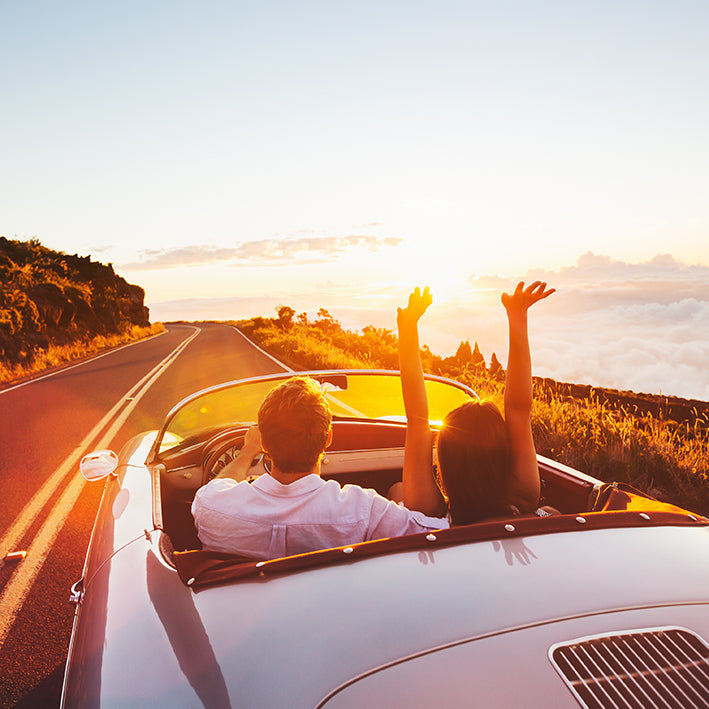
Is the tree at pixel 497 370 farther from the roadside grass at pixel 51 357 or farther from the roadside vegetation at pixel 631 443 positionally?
the roadside grass at pixel 51 357

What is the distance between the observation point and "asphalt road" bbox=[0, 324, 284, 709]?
3104mm

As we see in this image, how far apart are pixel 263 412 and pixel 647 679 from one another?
133 cm

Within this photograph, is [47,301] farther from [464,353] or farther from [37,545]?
[37,545]

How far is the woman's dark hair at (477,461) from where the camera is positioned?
2.10 metres

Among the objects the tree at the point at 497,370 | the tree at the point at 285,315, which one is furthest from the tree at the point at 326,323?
the tree at the point at 497,370

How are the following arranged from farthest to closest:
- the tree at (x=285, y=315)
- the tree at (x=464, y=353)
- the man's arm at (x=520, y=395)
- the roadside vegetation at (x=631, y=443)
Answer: the tree at (x=285, y=315) < the tree at (x=464, y=353) < the roadside vegetation at (x=631, y=443) < the man's arm at (x=520, y=395)

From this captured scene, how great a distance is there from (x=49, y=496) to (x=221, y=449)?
134 inches

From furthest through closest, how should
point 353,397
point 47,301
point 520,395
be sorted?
point 47,301
point 353,397
point 520,395

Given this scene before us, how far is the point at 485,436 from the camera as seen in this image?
6.88 feet

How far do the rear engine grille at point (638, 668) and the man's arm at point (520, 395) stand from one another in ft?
2.74

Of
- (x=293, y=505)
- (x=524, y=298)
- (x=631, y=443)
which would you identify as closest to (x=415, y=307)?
(x=524, y=298)

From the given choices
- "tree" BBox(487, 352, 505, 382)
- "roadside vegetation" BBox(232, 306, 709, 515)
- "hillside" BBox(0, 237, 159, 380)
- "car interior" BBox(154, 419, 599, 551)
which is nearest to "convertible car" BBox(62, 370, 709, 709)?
"car interior" BBox(154, 419, 599, 551)

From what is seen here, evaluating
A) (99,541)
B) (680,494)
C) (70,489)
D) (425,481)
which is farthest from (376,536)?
(70,489)

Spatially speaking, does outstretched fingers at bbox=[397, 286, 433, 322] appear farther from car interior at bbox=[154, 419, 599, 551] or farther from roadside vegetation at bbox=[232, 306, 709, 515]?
roadside vegetation at bbox=[232, 306, 709, 515]
